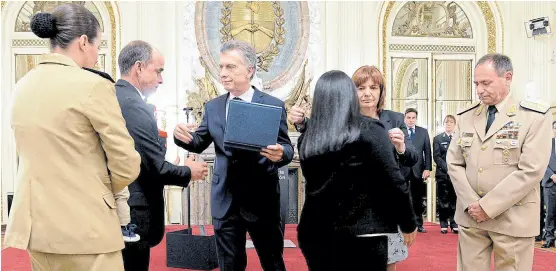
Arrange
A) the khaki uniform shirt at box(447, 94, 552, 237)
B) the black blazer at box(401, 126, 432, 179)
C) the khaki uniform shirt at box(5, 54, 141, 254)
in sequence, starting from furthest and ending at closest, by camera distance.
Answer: the black blazer at box(401, 126, 432, 179), the khaki uniform shirt at box(447, 94, 552, 237), the khaki uniform shirt at box(5, 54, 141, 254)

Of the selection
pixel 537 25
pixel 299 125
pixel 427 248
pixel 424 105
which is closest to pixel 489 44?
pixel 537 25

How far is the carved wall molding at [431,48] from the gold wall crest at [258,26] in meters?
1.86

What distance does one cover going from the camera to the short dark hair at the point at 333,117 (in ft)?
7.71

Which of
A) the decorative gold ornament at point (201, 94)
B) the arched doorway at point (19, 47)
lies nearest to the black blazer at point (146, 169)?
the decorative gold ornament at point (201, 94)

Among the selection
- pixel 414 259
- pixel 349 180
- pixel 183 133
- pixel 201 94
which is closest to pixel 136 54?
pixel 183 133

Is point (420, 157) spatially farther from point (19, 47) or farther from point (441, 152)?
point (19, 47)

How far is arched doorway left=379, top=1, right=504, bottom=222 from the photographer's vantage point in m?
9.24

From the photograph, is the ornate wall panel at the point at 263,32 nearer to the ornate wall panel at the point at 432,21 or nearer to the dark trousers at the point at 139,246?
the ornate wall panel at the point at 432,21

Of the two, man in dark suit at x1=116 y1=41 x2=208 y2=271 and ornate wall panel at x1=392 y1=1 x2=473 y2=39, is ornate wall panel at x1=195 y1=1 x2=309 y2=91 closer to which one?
ornate wall panel at x1=392 y1=1 x2=473 y2=39

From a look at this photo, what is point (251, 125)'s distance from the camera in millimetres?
2637

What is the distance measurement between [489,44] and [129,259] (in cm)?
810

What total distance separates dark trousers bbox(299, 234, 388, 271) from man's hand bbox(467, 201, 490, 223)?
2.26ft

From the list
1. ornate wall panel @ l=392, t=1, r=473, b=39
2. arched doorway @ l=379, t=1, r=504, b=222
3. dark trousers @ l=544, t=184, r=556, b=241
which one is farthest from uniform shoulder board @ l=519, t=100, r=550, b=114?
ornate wall panel @ l=392, t=1, r=473, b=39

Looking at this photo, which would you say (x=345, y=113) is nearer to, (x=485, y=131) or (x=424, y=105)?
(x=485, y=131)
